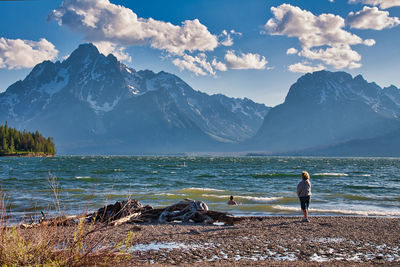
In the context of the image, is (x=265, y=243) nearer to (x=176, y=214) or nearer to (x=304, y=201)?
(x=304, y=201)

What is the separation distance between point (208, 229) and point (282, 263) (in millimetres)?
5312

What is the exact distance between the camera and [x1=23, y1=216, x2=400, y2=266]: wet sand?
938 cm

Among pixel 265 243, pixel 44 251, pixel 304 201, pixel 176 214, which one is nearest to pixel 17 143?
pixel 176 214

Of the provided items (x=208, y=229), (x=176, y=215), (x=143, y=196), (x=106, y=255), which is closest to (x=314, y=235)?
(x=208, y=229)

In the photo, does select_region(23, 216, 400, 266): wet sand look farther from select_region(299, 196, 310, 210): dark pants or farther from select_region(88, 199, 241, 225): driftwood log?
select_region(299, 196, 310, 210): dark pants

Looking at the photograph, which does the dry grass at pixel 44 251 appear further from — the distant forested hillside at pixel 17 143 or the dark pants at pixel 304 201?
the distant forested hillside at pixel 17 143

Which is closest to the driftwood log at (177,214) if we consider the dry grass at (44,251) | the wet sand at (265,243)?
the wet sand at (265,243)

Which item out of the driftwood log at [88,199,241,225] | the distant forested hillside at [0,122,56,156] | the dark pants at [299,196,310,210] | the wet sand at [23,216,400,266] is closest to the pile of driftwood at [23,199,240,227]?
the driftwood log at [88,199,241,225]

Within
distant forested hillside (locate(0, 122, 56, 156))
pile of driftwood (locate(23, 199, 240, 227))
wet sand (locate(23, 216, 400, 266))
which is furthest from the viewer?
distant forested hillside (locate(0, 122, 56, 156))

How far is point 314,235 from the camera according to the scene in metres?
12.9

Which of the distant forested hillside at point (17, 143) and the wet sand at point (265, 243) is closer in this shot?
the wet sand at point (265, 243)

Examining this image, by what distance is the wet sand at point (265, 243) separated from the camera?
9.38 metres

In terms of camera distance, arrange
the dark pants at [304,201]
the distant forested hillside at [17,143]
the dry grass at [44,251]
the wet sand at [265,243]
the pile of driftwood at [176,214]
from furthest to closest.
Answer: the distant forested hillside at [17,143]
the dark pants at [304,201]
the pile of driftwood at [176,214]
the wet sand at [265,243]
the dry grass at [44,251]

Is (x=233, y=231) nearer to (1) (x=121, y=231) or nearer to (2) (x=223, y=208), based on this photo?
(1) (x=121, y=231)
